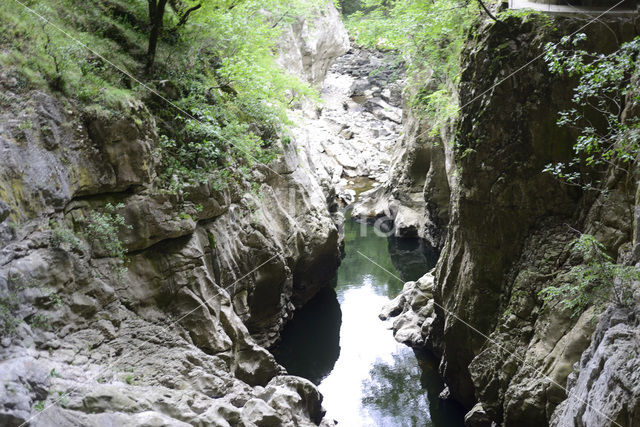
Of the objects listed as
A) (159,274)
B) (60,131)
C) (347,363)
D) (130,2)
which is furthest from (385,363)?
(130,2)

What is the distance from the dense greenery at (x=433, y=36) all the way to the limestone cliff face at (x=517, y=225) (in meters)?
2.19

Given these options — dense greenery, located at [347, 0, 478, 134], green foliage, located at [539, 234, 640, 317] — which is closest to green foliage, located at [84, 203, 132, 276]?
green foliage, located at [539, 234, 640, 317]

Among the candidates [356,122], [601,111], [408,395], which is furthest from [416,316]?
[356,122]

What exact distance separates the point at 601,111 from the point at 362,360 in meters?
10.4

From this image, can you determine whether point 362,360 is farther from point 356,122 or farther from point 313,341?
point 356,122

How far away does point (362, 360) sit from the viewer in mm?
14594

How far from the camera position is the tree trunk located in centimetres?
991

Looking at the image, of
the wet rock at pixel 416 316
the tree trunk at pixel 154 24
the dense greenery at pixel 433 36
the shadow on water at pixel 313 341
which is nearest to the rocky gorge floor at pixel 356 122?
the dense greenery at pixel 433 36

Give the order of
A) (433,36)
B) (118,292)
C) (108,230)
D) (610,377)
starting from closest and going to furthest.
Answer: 1. (610,377)
2. (108,230)
3. (118,292)
4. (433,36)

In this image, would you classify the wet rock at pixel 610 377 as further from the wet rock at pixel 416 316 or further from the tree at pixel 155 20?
the tree at pixel 155 20

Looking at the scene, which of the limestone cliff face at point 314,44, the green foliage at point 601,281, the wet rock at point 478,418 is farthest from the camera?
the limestone cliff face at point 314,44

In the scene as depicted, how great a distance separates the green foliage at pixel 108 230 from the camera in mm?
7747

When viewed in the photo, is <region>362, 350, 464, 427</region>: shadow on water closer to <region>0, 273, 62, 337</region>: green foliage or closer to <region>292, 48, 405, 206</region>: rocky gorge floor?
<region>0, 273, 62, 337</region>: green foliage

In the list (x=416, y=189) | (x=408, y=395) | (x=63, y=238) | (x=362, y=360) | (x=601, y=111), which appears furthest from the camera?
(x=416, y=189)
